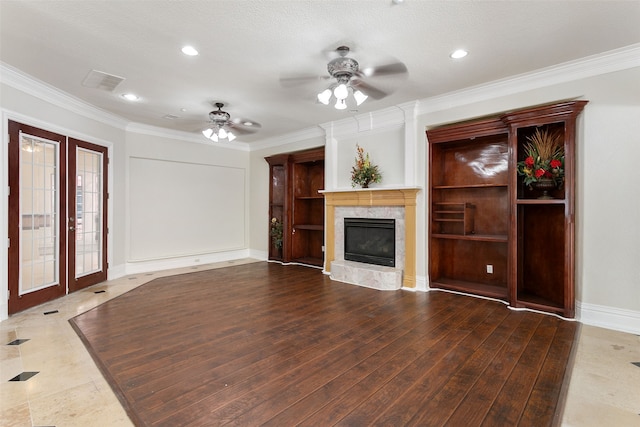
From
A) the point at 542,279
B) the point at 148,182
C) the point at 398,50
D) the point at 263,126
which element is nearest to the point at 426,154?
the point at 398,50

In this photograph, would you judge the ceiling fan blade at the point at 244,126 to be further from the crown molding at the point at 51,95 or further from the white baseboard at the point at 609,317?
the white baseboard at the point at 609,317

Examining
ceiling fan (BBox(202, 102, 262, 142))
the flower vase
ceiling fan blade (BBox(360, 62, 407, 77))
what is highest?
ceiling fan blade (BBox(360, 62, 407, 77))

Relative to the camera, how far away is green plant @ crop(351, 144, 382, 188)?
5.48m

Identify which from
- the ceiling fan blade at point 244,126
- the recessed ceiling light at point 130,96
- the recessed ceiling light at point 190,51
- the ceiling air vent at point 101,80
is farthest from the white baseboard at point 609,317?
the recessed ceiling light at point 130,96

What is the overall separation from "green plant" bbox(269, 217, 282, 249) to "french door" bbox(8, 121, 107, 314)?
3.30 meters

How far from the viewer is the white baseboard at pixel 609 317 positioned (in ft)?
10.7

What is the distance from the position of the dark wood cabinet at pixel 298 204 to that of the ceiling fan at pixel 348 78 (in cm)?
256

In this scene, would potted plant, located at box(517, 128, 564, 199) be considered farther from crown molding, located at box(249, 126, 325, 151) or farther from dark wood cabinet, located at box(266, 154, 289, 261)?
dark wood cabinet, located at box(266, 154, 289, 261)

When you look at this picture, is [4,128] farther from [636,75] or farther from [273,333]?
[636,75]

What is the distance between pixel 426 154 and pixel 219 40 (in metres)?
3.36

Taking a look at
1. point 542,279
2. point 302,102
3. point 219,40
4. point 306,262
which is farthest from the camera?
point 306,262

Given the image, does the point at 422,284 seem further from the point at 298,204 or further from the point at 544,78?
the point at 298,204

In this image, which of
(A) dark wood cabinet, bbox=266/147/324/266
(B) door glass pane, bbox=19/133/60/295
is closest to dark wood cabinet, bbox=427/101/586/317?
(A) dark wood cabinet, bbox=266/147/324/266

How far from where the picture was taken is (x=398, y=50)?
10.7ft
